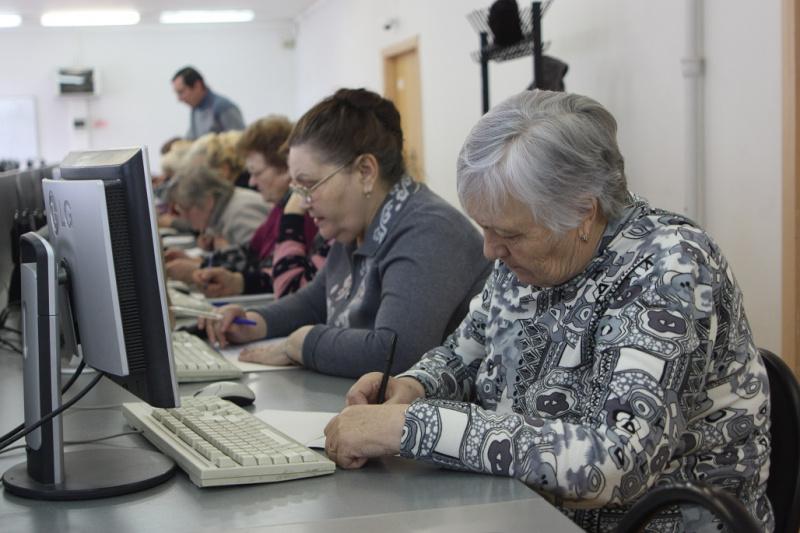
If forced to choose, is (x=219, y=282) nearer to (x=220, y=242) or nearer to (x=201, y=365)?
(x=220, y=242)

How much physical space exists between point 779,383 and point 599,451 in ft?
1.28

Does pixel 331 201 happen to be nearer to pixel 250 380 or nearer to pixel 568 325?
pixel 250 380

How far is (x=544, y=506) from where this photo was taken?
3.55ft

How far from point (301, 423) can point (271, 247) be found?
2094 mm

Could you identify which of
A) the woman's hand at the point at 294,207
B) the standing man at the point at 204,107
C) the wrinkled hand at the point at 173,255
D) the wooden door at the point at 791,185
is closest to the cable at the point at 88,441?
the woman's hand at the point at 294,207

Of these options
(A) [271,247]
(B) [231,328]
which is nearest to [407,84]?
(A) [271,247]

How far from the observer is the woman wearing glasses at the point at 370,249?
73.3 inches

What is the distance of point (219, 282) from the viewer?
332cm

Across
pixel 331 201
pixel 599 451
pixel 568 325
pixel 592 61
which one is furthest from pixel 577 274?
pixel 592 61

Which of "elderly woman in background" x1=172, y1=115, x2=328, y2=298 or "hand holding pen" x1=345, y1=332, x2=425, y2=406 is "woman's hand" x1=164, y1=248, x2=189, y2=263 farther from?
"hand holding pen" x1=345, y1=332, x2=425, y2=406

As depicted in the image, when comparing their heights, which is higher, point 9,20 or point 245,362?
point 9,20

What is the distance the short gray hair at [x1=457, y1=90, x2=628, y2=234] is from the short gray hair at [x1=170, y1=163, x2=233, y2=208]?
115 inches

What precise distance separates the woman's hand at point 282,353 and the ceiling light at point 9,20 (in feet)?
29.2

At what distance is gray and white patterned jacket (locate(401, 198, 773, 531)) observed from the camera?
1.12 meters
